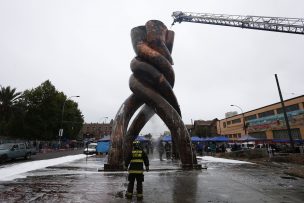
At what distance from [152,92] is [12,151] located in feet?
45.3

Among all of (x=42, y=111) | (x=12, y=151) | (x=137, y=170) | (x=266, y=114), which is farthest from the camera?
(x=266, y=114)

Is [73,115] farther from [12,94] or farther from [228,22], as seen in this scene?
[228,22]

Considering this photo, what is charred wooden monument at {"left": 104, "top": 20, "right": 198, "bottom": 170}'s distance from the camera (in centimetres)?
1403

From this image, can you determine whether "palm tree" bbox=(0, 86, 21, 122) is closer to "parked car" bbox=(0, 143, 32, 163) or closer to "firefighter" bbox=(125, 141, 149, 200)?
"parked car" bbox=(0, 143, 32, 163)

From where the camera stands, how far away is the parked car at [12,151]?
64.2 ft

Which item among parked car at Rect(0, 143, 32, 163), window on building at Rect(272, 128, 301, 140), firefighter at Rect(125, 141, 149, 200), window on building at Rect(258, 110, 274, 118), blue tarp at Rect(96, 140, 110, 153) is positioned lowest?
firefighter at Rect(125, 141, 149, 200)

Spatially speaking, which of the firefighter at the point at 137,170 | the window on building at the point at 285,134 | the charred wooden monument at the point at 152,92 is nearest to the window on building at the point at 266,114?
the window on building at the point at 285,134

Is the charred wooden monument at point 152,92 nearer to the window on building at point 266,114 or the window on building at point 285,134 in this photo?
the window on building at point 285,134

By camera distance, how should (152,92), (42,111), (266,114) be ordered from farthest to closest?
(266,114) < (42,111) < (152,92)

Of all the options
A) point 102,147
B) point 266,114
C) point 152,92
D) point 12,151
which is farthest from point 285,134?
point 12,151

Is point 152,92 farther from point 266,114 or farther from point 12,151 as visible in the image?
point 266,114

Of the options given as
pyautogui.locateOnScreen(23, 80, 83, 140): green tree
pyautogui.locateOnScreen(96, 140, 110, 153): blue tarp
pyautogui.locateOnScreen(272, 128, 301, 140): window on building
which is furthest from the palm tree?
pyautogui.locateOnScreen(272, 128, 301, 140): window on building

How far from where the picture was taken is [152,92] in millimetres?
14758

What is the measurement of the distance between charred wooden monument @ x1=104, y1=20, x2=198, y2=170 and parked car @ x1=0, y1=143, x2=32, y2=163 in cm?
1012
